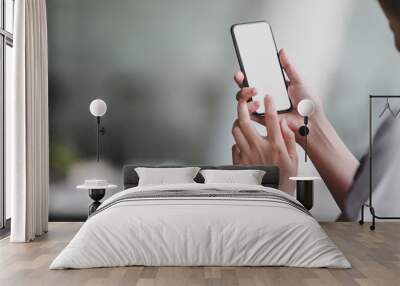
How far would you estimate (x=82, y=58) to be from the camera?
7.68 metres

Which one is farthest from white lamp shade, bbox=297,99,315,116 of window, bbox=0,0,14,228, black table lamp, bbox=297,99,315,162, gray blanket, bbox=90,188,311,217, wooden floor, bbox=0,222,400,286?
window, bbox=0,0,14,228

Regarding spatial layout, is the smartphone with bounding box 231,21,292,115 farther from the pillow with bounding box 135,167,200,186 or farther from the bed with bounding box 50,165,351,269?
the bed with bounding box 50,165,351,269

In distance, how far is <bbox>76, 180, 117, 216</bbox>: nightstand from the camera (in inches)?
269

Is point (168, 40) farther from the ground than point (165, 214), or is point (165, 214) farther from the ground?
point (168, 40)

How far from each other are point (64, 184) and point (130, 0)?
2.55 metres

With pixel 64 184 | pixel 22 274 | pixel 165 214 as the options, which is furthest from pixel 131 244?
pixel 64 184

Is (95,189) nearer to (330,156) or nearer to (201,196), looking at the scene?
(201,196)

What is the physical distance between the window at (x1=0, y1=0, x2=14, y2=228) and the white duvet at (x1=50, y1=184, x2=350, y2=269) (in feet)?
8.06

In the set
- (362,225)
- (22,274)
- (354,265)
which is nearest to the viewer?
(22,274)

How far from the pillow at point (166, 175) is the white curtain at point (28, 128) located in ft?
3.74

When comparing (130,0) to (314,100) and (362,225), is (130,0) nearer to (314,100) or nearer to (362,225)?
Result: (314,100)

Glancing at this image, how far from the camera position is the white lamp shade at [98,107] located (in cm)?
719

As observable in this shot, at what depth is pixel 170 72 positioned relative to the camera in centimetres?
767

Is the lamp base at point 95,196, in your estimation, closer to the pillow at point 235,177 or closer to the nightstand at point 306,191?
the pillow at point 235,177
